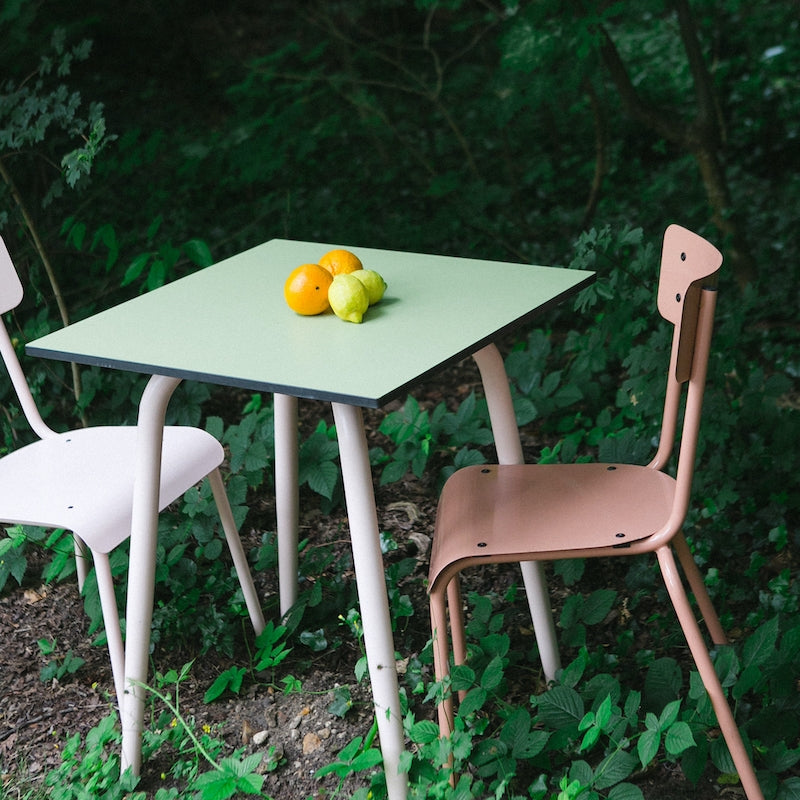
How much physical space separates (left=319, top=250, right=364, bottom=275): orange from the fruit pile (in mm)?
39

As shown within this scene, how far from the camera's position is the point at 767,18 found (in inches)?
261

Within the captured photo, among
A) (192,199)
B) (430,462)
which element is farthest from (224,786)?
(192,199)

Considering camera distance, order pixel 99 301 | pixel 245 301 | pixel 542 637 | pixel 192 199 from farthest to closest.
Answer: pixel 192 199 < pixel 99 301 < pixel 542 637 < pixel 245 301

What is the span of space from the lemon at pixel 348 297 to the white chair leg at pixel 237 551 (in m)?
0.66

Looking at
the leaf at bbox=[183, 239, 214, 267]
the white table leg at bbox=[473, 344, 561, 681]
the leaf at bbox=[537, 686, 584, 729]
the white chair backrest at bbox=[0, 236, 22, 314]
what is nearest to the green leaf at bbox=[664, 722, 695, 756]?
the leaf at bbox=[537, 686, 584, 729]

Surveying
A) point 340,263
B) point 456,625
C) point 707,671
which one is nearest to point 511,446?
point 456,625

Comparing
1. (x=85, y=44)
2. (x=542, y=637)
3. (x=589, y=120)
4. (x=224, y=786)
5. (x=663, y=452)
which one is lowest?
(x=589, y=120)

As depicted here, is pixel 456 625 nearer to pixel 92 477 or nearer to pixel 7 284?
pixel 92 477

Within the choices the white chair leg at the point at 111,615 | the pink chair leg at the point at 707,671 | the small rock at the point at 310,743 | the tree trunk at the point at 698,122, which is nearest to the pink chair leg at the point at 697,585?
the pink chair leg at the point at 707,671

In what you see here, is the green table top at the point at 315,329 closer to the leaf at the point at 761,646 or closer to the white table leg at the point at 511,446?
the white table leg at the point at 511,446

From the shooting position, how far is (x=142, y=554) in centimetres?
194

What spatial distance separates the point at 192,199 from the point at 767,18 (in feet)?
12.6

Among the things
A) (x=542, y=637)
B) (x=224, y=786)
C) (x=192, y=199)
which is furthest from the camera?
(x=192, y=199)

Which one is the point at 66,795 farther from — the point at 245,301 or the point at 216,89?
the point at 216,89
